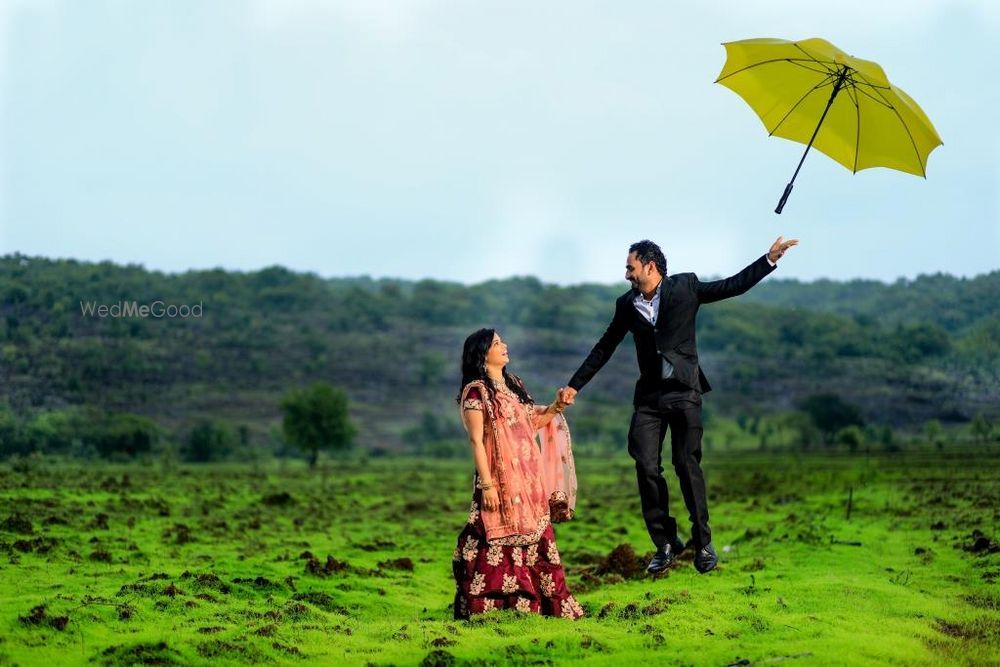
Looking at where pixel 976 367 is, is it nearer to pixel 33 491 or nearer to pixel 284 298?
pixel 33 491

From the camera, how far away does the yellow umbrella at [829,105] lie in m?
11.6

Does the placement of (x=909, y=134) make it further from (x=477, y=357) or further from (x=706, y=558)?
(x=477, y=357)

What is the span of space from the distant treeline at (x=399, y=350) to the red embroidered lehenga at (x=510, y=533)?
28.9 meters

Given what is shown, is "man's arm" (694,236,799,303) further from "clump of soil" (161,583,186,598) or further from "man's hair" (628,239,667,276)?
"clump of soil" (161,583,186,598)

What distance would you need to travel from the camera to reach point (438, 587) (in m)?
16.9

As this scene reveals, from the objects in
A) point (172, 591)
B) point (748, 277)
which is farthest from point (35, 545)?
point (748, 277)

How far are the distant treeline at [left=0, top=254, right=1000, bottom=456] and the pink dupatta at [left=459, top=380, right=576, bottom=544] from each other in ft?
94.9

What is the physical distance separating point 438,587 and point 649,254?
25.0ft

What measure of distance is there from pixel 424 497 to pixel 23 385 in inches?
1623

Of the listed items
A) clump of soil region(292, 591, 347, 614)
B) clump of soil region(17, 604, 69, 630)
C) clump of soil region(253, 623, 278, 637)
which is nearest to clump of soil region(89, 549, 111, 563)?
clump of soil region(292, 591, 347, 614)

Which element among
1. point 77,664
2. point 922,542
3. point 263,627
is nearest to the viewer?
point 77,664

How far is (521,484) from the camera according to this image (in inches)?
436

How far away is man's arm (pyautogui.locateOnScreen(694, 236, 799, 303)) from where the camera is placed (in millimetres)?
10656

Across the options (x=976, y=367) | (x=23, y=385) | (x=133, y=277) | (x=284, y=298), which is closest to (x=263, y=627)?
(x=976, y=367)
